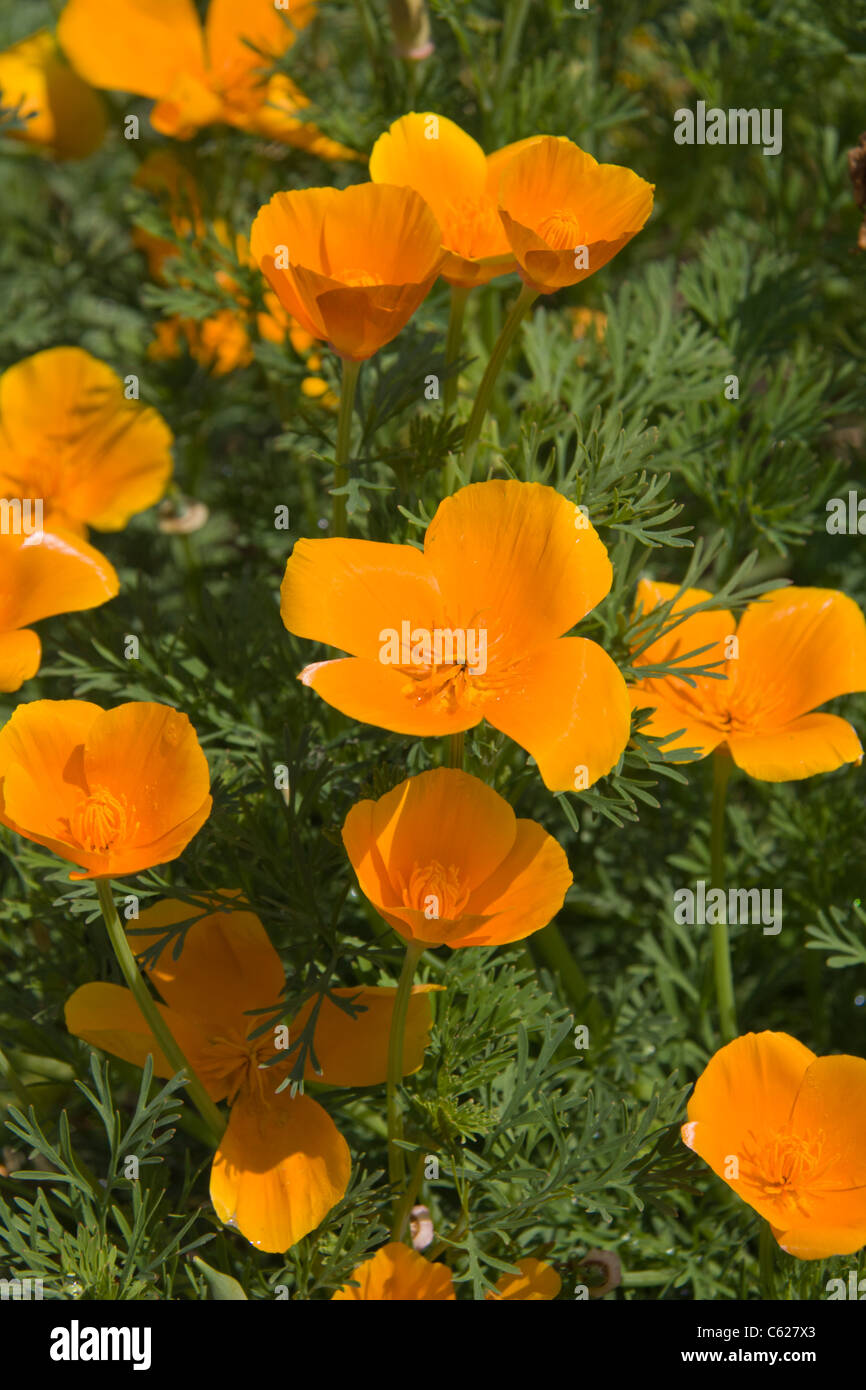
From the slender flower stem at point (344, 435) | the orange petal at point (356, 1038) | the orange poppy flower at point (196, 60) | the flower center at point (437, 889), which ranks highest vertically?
the orange poppy flower at point (196, 60)

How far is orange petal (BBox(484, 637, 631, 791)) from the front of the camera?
0.99 meters

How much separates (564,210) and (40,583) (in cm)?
56

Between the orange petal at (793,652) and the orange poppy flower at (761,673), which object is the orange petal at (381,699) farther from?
the orange petal at (793,652)

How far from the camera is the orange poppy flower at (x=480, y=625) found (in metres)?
1.00

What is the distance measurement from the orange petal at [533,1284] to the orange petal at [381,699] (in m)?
0.47

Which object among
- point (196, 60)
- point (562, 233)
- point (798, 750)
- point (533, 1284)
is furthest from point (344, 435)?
point (196, 60)

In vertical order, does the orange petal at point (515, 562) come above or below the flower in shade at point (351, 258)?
below

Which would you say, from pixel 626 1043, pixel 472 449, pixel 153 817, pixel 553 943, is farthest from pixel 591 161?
pixel 626 1043

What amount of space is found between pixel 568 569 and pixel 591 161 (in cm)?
32

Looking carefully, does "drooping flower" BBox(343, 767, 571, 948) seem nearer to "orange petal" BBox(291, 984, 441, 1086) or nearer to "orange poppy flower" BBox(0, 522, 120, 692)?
"orange petal" BBox(291, 984, 441, 1086)

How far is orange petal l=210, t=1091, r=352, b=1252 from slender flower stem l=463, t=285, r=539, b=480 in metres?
0.55

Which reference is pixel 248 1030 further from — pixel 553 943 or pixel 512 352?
pixel 512 352

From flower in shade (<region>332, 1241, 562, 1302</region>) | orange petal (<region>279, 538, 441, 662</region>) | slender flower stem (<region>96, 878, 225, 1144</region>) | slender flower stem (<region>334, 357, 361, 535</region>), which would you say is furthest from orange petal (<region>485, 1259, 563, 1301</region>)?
slender flower stem (<region>334, 357, 361, 535</region>)

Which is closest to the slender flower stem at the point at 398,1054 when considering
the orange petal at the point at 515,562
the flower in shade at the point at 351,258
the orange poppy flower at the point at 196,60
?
the orange petal at the point at 515,562
